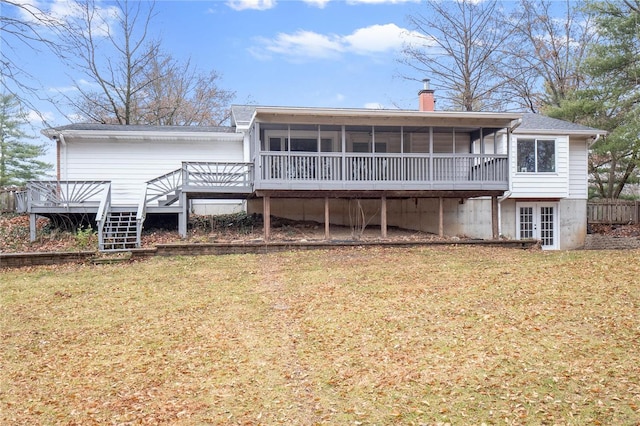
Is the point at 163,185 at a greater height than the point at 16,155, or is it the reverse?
the point at 16,155

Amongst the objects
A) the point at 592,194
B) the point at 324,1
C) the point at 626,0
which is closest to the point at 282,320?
the point at 324,1

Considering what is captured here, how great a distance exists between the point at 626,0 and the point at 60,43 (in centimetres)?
2145

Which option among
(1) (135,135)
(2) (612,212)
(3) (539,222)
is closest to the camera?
(1) (135,135)

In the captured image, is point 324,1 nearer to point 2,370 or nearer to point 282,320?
point 282,320

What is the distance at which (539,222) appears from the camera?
18312 mm

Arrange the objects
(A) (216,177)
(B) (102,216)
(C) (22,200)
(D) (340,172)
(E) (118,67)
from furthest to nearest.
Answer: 1. (E) (118,67)
2. (C) (22,200)
3. (A) (216,177)
4. (D) (340,172)
5. (B) (102,216)

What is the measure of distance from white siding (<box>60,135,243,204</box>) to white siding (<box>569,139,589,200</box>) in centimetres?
1414

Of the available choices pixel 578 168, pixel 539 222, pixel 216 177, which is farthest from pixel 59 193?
pixel 578 168

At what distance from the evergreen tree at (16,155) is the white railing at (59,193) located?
16187 millimetres

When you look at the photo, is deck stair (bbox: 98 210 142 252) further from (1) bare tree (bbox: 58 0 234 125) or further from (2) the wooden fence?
(2) the wooden fence

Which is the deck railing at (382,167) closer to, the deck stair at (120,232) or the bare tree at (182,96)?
the deck stair at (120,232)

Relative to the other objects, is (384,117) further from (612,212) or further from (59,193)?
(612,212)

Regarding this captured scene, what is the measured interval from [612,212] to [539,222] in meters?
6.25

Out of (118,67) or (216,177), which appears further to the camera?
(118,67)
